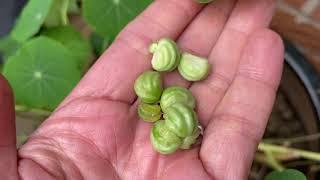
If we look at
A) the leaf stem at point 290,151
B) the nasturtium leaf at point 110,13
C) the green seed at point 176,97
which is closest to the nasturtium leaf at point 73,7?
the nasturtium leaf at point 110,13

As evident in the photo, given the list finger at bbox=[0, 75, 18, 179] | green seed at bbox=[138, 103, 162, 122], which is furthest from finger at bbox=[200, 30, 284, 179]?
finger at bbox=[0, 75, 18, 179]

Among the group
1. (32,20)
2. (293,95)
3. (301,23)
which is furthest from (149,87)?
(301,23)

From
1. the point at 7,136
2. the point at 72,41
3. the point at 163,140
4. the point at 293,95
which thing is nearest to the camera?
the point at 7,136

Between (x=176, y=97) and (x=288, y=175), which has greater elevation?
(x=176, y=97)

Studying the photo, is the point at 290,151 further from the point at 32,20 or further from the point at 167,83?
the point at 32,20

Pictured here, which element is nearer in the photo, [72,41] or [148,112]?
[148,112]

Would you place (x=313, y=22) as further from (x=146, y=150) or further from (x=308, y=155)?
(x=146, y=150)

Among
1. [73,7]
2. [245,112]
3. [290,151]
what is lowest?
[290,151]

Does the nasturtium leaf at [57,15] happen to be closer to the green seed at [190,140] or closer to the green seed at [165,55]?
the green seed at [165,55]
